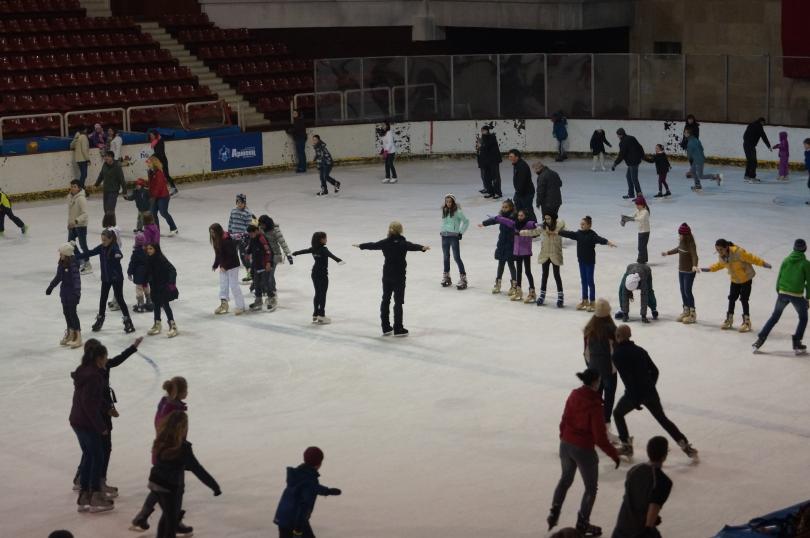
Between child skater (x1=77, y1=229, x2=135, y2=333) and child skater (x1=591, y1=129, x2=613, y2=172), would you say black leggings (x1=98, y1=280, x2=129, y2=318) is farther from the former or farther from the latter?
child skater (x1=591, y1=129, x2=613, y2=172)

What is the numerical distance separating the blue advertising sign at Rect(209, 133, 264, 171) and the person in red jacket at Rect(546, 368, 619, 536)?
22.4 m

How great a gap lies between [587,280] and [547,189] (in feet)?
14.7

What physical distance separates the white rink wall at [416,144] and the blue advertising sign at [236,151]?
18cm

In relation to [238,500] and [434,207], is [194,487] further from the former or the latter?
[434,207]

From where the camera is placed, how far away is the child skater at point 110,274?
58.4 feet

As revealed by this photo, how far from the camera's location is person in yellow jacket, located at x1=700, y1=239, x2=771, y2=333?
17.2 metres

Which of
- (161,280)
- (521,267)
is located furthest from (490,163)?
(161,280)

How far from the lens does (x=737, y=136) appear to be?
32.4m

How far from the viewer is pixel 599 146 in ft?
103

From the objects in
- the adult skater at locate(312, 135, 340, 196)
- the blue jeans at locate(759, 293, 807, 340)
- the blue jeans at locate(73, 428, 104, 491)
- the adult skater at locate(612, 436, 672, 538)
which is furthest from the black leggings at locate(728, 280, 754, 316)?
the adult skater at locate(312, 135, 340, 196)

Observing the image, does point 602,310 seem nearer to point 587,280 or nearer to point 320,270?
point 587,280

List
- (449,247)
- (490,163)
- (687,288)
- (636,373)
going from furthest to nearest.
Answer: (490,163)
(449,247)
(687,288)
(636,373)

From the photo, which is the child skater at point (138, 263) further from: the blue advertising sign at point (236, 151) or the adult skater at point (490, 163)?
the blue advertising sign at point (236, 151)

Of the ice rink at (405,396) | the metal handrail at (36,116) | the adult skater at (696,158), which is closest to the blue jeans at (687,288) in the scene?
the ice rink at (405,396)
